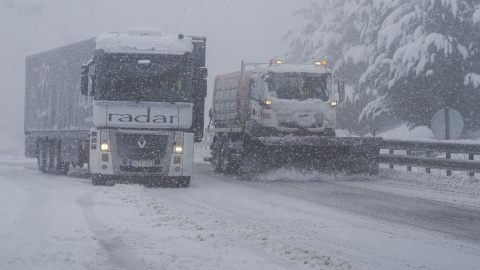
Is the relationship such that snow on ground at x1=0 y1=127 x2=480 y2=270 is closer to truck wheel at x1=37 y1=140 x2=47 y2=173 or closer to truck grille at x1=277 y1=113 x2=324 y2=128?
truck grille at x1=277 y1=113 x2=324 y2=128

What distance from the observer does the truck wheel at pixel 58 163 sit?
816 inches

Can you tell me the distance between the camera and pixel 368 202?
12.4 metres

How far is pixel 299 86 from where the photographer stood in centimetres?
1827

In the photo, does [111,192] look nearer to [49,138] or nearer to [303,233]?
[303,233]

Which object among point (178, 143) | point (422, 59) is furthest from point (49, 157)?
point (422, 59)

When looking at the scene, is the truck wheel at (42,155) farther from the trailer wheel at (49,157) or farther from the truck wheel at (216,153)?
the truck wheel at (216,153)

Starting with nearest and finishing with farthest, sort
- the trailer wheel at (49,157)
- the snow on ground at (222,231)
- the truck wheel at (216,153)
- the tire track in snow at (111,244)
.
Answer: the tire track in snow at (111,244) → the snow on ground at (222,231) → the truck wheel at (216,153) → the trailer wheel at (49,157)

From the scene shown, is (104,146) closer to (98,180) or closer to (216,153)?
(98,180)

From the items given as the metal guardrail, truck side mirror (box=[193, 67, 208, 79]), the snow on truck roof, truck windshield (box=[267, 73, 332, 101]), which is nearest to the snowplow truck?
truck windshield (box=[267, 73, 332, 101])

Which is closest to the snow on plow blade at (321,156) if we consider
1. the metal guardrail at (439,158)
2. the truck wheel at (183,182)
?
the metal guardrail at (439,158)

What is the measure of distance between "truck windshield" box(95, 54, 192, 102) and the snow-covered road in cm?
201

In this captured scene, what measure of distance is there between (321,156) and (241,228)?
8964 millimetres

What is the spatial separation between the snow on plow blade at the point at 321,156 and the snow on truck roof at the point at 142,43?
291cm

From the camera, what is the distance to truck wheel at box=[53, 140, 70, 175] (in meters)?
20.7
